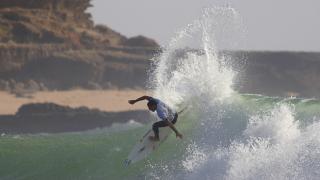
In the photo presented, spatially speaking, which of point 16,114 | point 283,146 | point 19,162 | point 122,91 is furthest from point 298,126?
point 122,91

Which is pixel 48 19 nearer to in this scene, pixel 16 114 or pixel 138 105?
pixel 138 105

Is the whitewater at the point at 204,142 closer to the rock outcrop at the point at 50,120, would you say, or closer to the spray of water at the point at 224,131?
the spray of water at the point at 224,131

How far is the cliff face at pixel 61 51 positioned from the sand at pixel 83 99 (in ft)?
3.45

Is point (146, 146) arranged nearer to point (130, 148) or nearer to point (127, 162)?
point (127, 162)

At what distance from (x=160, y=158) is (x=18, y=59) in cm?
2928

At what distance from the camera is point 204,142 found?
18.8 m

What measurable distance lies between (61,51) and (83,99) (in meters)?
5.80

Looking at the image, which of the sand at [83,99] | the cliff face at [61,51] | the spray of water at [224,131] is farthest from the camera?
the cliff face at [61,51]

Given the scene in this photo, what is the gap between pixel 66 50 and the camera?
49562 mm

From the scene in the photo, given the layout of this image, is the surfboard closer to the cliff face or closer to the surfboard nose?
the surfboard nose

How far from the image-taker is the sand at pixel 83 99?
41.1 meters

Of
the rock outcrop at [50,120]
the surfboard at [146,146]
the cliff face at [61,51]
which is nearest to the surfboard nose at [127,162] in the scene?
the surfboard at [146,146]

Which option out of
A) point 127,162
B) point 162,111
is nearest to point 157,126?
point 162,111

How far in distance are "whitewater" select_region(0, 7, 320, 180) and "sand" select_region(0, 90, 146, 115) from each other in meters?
16.5
